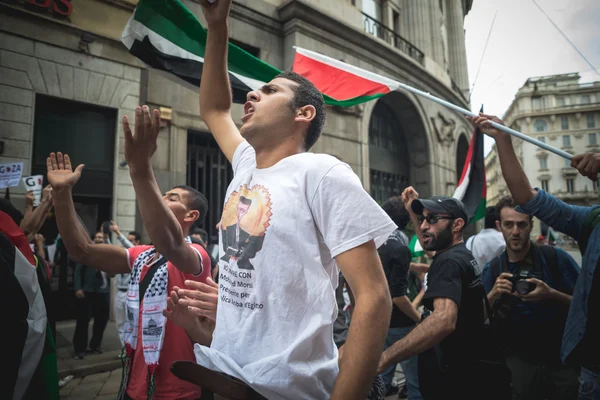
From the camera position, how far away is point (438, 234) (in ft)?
9.19

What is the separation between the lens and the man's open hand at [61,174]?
2.34m

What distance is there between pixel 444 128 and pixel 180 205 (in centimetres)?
1621

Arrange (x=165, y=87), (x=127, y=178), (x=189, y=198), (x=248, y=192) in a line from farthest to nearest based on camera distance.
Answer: (x=165, y=87) → (x=127, y=178) → (x=189, y=198) → (x=248, y=192)

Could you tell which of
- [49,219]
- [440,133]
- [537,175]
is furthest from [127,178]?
[537,175]

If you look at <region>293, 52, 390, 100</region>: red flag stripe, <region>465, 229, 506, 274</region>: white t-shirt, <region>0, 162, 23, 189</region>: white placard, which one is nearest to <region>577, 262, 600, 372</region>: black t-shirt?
<region>465, 229, 506, 274</region>: white t-shirt

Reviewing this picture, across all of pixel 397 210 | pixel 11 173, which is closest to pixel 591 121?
pixel 397 210

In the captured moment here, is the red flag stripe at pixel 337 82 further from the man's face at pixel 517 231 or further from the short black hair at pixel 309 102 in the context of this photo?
the short black hair at pixel 309 102

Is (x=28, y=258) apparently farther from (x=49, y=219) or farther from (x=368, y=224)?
(x=49, y=219)

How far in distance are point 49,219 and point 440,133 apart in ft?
48.0

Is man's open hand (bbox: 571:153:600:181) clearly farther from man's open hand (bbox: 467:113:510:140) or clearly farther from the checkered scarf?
the checkered scarf

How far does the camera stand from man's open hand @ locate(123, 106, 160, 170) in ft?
4.92

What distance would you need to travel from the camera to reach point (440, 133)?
16344 millimetres

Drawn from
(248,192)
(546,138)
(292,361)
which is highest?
(546,138)

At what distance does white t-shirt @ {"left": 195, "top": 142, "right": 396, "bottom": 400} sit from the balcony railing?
1415cm
